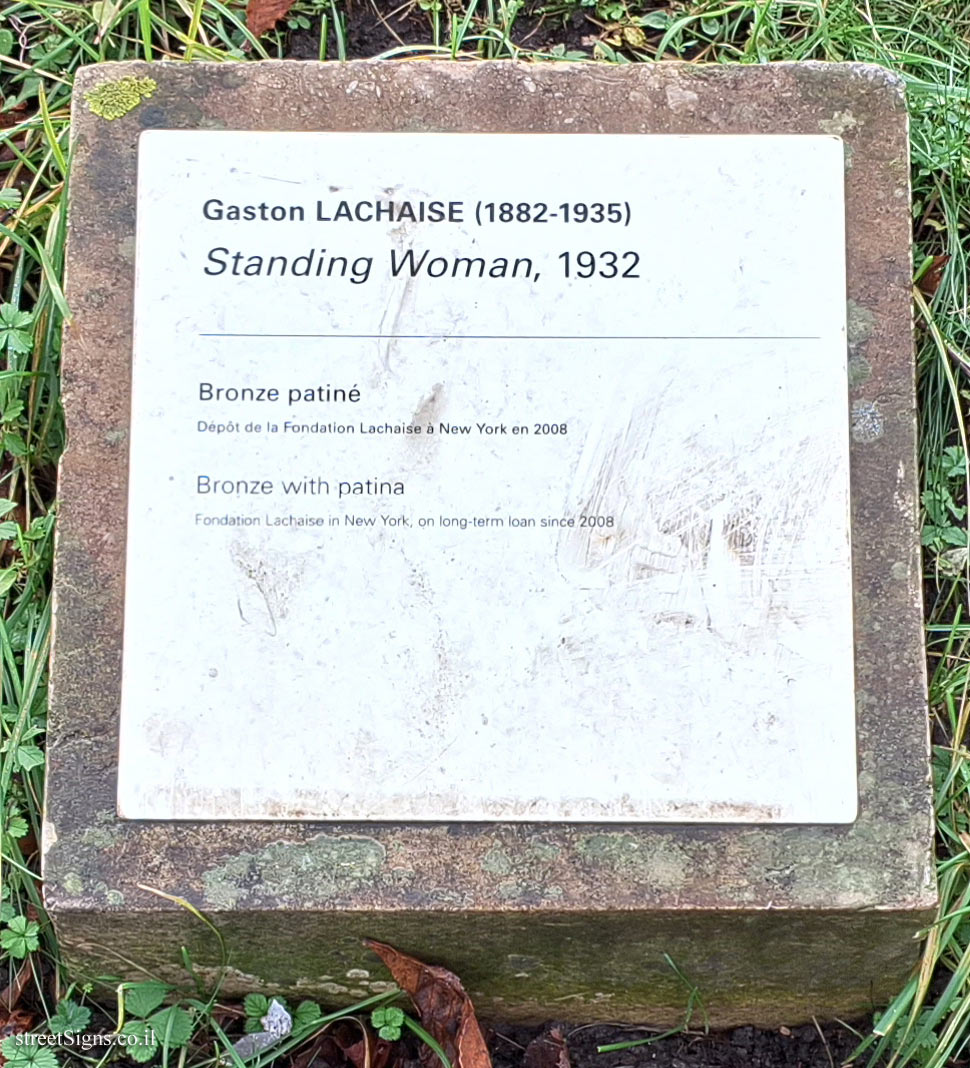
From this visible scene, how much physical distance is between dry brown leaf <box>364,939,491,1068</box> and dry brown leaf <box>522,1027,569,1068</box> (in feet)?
0.37

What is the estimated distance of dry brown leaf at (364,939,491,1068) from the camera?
1.64 meters

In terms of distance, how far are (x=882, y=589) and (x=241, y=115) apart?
1198 millimetres

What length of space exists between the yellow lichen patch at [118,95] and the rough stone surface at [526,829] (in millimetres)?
15

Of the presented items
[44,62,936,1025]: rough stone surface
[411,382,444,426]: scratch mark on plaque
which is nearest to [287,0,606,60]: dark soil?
[44,62,936,1025]: rough stone surface

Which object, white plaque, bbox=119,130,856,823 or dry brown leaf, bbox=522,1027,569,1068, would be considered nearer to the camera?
white plaque, bbox=119,130,856,823

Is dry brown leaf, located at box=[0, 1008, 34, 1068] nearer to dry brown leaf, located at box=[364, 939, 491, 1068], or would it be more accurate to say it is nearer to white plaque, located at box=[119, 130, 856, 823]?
white plaque, located at box=[119, 130, 856, 823]

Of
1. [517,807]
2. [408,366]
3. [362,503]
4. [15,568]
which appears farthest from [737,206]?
[15,568]

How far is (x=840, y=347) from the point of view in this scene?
1661mm

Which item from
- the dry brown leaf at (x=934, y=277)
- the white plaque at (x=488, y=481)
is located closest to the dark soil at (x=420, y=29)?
the white plaque at (x=488, y=481)

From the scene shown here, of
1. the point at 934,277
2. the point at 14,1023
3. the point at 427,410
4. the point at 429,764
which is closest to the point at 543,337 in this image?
the point at 427,410

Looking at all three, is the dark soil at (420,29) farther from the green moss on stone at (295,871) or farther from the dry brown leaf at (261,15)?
the green moss on stone at (295,871)

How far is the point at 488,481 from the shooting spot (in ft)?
5.34

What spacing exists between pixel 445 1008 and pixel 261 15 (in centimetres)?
180

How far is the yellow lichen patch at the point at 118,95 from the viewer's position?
173cm
